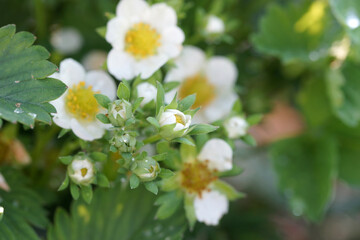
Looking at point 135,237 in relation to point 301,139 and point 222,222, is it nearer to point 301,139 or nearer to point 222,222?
point 222,222

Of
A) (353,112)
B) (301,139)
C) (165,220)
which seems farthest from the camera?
(301,139)

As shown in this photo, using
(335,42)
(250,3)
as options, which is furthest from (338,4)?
(250,3)

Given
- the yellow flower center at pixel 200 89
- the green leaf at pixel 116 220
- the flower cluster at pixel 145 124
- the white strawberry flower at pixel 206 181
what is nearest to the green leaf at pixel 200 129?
the flower cluster at pixel 145 124

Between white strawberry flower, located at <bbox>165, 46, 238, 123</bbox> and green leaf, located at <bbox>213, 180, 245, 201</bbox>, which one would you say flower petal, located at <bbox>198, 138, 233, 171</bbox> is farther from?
white strawberry flower, located at <bbox>165, 46, 238, 123</bbox>

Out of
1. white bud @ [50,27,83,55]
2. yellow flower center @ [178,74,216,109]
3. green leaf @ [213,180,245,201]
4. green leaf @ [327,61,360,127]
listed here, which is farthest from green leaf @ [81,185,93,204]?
green leaf @ [327,61,360,127]

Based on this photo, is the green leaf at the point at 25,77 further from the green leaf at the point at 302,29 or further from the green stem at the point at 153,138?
the green leaf at the point at 302,29

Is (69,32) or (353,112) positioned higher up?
(353,112)

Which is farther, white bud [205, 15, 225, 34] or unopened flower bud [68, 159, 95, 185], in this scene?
white bud [205, 15, 225, 34]
